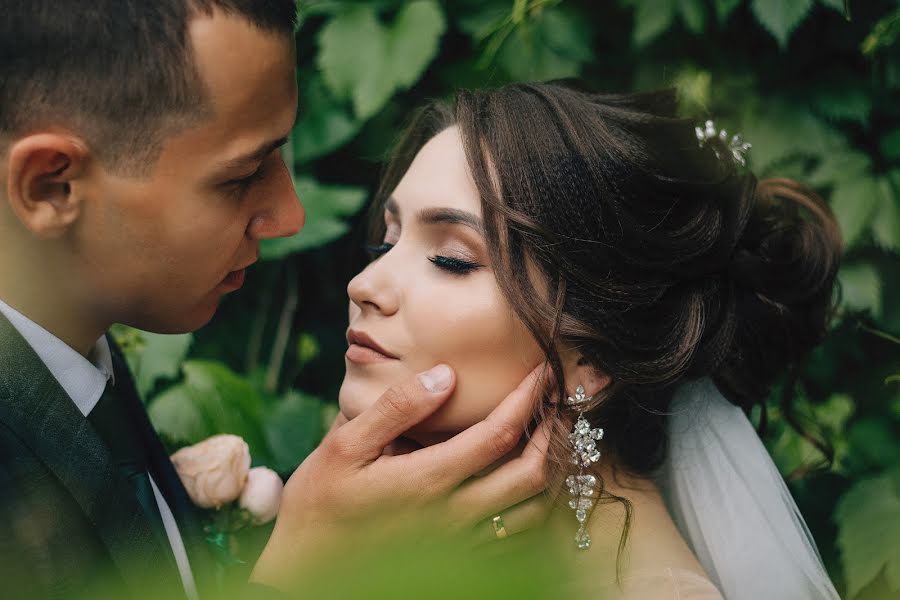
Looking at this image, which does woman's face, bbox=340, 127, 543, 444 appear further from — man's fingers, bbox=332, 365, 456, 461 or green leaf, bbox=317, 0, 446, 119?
green leaf, bbox=317, 0, 446, 119

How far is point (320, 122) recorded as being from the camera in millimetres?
2760

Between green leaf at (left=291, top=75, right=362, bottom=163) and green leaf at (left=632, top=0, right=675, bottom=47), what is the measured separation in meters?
0.99

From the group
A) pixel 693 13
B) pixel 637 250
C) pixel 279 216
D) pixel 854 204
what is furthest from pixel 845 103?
pixel 279 216

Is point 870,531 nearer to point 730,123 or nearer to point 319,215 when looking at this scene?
point 730,123

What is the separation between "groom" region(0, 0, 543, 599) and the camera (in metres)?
1.31

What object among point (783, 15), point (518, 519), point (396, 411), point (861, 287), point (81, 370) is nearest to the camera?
point (81, 370)

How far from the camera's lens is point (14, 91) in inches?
52.7

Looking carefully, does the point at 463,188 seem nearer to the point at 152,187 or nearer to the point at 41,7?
the point at 152,187

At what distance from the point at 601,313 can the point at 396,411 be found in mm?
529

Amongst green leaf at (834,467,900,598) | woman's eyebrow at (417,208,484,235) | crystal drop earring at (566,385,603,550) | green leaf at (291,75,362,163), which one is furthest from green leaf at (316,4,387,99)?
green leaf at (834,467,900,598)

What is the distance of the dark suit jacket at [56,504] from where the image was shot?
1.26 m

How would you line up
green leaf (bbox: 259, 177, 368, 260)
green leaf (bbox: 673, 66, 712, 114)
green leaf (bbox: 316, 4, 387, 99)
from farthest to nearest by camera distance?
green leaf (bbox: 259, 177, 368, 260) < green leaf (bbox: 316, 4, 387, 99) < green leaf (bbox: 673, 66, 712, 114)

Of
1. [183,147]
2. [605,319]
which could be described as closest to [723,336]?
[605,319]

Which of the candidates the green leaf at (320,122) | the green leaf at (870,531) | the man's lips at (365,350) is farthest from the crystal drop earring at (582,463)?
the green leaf at (320,122)
